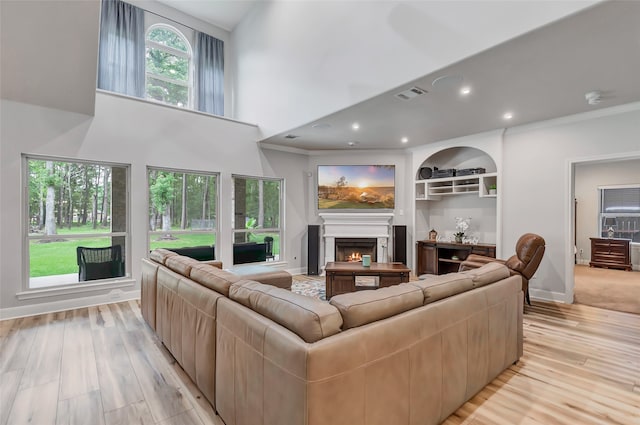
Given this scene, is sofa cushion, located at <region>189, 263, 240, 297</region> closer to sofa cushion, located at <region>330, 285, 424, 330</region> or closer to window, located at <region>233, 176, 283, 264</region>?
sofa cushion, located at <region>330, 285, 424, 330</region>

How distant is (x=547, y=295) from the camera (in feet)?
15.2

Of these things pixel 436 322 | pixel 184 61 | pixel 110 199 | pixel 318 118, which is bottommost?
pixel 436 322

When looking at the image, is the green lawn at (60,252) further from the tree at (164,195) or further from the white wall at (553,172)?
the white wall at (553,172)

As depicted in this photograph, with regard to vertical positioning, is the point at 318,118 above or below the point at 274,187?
above

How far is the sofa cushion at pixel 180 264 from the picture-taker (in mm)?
2548

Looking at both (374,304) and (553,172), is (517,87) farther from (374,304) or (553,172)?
(374,304)

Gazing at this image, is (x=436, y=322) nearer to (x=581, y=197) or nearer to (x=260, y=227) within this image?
(x=260, y=227)

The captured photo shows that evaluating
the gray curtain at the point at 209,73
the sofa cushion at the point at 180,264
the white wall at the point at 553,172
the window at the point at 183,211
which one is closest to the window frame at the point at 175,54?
the gray curtain at the point at 209,73

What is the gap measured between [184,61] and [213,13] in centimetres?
115

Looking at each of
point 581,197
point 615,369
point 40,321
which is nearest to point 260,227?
point 40,321

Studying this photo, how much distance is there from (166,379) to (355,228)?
4640 mm

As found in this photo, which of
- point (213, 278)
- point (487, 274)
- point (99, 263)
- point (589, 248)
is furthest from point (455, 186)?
point (99, 263)

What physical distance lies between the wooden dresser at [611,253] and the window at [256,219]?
24.1ft

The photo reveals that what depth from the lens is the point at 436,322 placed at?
172 centimetres
